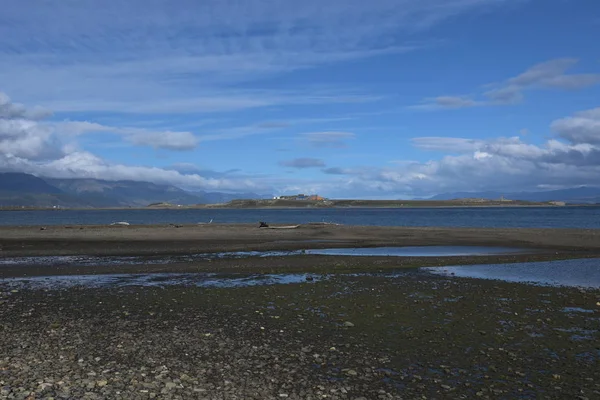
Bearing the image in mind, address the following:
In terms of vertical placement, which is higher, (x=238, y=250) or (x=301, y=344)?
(x=301, y=344)

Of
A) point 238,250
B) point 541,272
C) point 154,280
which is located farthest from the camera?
point 238,250

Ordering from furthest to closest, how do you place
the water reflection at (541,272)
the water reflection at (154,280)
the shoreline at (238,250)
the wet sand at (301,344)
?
the shoreline at (238,250)
the water reflection at (541,272)
the water reflection at (154,280)
the wet sand at (301,344)

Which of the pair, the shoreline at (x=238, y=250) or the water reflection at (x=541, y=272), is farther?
the shoreline at (x=238, y=250)

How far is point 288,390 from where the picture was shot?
36.6ft

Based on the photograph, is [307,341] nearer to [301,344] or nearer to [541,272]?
[301,344]

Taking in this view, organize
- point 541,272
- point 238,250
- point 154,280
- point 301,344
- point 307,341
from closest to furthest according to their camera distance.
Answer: point 301,344 → point 307,341 → point 154,280 → point 541,272 → point 238,250

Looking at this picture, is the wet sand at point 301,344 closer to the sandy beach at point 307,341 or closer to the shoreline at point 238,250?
the sandy beach at point 307,341

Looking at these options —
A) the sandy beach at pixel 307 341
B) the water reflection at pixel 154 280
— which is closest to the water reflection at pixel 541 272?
the sandy beach at pixel 307 341

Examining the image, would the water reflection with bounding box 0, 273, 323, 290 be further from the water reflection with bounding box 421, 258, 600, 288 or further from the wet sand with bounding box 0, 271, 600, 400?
the water reflection with bounding box 421, 258, 600, 288

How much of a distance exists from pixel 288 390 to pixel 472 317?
32.4ft

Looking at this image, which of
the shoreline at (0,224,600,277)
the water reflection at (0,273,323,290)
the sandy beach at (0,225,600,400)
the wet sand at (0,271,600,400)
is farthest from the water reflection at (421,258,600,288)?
the water reflection at (0,273,323,290)

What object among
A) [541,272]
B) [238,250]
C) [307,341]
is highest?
[541,272]

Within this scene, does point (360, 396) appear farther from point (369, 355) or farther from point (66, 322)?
point (66, 322)

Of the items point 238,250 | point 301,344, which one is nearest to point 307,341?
point 301,344
